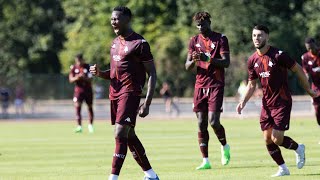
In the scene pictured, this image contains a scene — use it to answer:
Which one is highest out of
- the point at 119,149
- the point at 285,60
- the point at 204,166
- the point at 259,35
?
the point at 259,35

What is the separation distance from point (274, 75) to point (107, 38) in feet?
168

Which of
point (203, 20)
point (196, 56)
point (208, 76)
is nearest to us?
point (196, 56)

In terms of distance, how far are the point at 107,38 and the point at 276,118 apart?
51398mm

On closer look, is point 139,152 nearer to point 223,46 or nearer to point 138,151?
point 138,151

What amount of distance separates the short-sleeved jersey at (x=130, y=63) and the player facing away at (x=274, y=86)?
201cm

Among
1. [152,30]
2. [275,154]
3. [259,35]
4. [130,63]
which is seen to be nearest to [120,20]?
[130,63]

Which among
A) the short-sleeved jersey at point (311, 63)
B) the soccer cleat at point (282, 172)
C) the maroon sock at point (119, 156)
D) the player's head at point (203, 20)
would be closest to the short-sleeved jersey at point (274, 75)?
the soccer cleat at point (282, 172)

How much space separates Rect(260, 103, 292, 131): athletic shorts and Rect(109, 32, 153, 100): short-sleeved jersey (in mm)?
2275

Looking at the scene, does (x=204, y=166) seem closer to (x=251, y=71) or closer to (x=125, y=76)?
(x=251, y=71)

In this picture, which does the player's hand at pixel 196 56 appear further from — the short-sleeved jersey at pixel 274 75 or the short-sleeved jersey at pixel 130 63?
the short-sleeved jersey at pixel 130 63

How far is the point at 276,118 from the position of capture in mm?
13750

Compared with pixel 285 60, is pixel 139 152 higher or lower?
lower

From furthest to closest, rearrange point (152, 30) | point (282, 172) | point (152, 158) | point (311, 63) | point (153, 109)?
point (152, 30) < point (153, 109) < point (311, 63) < point (152, 158) < point (282, 172)

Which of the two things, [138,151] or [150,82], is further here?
[138,151]
